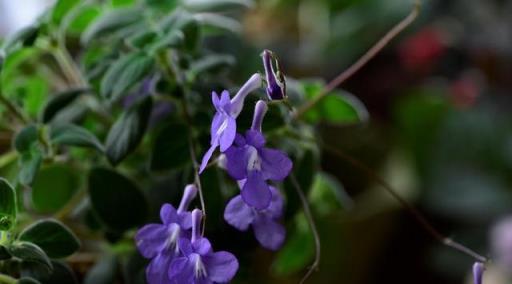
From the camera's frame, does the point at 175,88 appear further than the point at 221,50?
No

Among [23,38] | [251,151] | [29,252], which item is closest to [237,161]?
[251,151]

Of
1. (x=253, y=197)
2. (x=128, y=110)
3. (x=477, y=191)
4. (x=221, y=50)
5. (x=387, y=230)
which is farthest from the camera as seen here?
(x=477, y=191)

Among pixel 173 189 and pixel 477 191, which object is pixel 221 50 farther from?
pixel 477 191

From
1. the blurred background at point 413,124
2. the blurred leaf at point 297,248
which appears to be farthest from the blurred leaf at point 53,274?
the blurred background at point 413,124

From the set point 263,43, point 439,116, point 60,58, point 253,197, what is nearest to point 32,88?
point 60,58

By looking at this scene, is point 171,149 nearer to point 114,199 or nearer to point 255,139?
point 114,199

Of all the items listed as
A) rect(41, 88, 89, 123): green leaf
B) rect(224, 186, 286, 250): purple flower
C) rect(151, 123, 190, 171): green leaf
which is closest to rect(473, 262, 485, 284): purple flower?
rect(224, 186, 286, 250): purple flower
